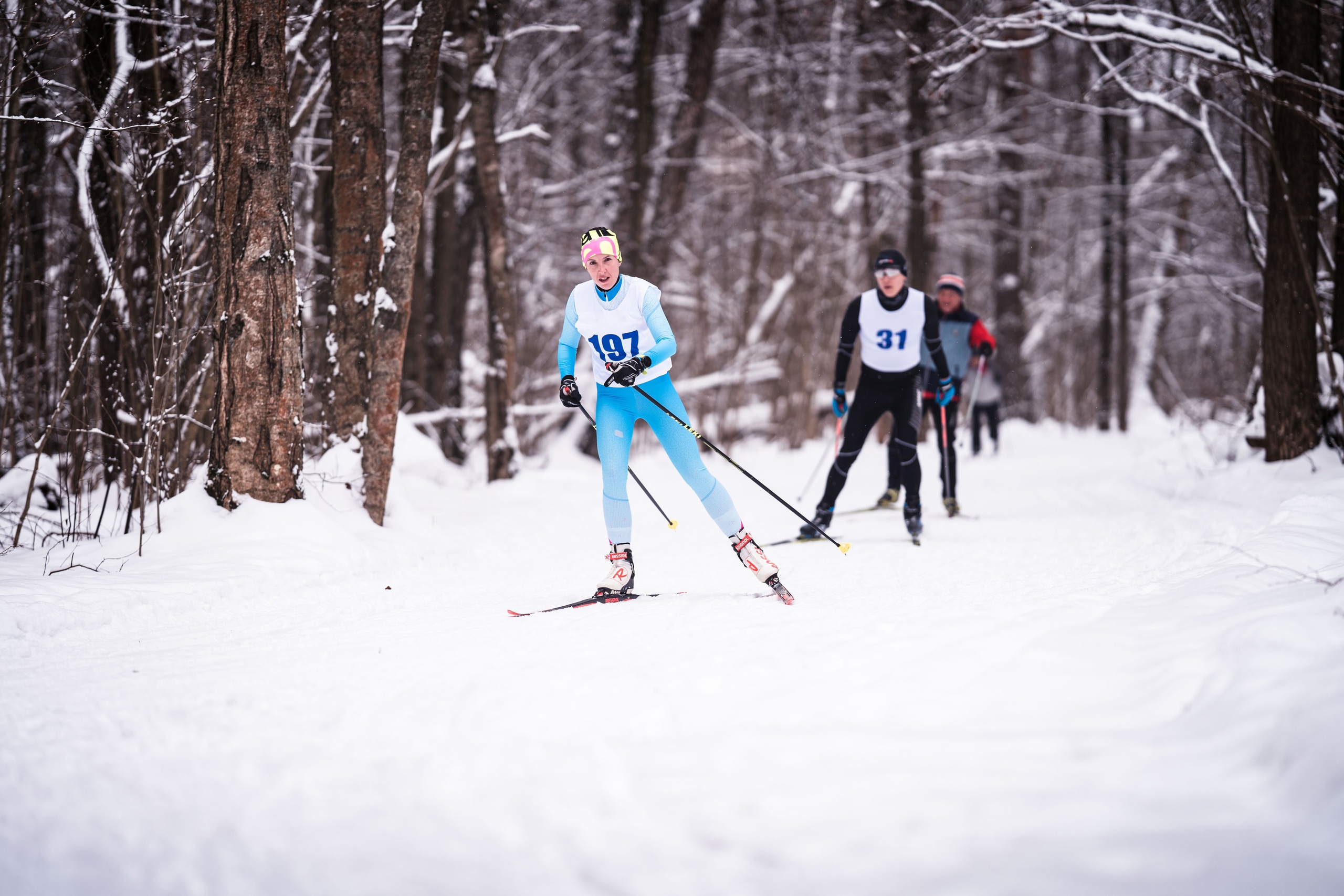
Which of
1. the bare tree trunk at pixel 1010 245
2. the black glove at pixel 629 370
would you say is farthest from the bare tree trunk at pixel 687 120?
the black glove at pixel 629 370

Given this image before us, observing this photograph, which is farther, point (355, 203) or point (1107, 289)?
point (1107, 289)

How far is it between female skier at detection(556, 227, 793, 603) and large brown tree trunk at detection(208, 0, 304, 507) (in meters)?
2.07

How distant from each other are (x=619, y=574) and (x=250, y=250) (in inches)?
126

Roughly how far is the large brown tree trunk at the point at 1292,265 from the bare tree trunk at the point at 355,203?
25.1 ft

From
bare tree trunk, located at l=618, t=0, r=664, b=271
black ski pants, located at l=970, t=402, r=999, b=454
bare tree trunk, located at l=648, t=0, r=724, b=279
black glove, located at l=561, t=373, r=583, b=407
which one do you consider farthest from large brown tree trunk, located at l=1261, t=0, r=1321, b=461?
bare tree trunk, located at l=618, t=0, r=664, b=271

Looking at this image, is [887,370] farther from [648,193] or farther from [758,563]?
[648,193]

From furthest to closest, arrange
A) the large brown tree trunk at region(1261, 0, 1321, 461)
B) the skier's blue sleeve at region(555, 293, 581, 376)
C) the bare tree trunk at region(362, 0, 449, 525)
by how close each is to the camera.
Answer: the large brown tree trunk at region(1261, 0, 1321, 461)
the bare tree trunk at region(362, 0, 449, 525)
the skier's blue sleeve at region(555, 293, 581, 376)

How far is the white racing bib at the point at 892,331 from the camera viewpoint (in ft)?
23.3

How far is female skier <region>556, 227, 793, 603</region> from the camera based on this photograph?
500cm

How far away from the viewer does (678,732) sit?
2760mm

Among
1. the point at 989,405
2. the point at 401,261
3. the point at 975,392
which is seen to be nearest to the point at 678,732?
the point at 401,261

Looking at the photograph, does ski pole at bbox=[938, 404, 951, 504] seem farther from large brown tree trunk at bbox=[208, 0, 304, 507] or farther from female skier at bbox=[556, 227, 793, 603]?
large brown tree trunk at bbox=[208, 0, 304, 507]

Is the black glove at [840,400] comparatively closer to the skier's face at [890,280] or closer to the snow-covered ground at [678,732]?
the skier's face at [890,280]

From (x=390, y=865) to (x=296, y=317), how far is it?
4.54m
